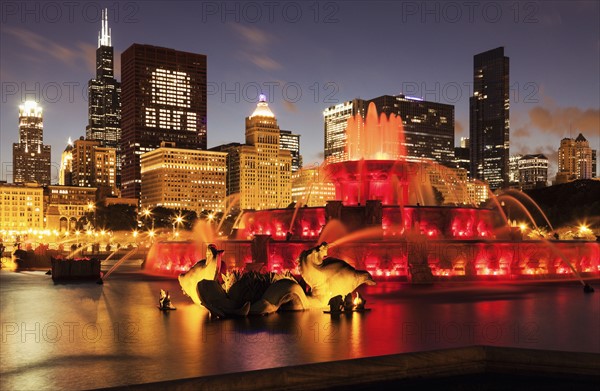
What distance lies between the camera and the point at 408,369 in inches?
483

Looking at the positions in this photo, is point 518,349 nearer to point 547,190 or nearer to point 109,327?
point 109,327

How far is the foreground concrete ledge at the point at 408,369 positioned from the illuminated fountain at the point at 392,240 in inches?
664

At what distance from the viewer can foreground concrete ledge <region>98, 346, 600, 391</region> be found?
1092cm

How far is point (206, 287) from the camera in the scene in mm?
19672

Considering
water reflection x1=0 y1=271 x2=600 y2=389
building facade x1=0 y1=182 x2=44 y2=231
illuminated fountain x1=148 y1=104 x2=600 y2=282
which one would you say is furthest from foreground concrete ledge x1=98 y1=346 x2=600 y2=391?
building facade x1=0 y1=182 x2=44 y2=231

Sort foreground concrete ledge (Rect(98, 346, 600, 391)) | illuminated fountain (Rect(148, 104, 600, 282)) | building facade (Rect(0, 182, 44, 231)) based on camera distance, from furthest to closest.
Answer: building facade (Rect(0, 182, 44, 231))
illuminated fountain (Rect(148, 104, 600, 282))
foreground concrete ledge (Rect(98, 346, 600, 391))

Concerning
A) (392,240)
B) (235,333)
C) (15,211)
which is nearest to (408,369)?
(235,333)

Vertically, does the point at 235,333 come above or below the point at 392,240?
below

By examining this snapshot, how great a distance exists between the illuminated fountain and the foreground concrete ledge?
664 inches

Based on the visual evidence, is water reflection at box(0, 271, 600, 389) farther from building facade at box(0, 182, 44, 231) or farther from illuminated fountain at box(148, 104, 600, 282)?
building facade at box(0, 182, 44, 231)

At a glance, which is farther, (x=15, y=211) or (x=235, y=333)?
(x=15, y=211)

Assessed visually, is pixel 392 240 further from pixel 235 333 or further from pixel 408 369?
pixel 408 369

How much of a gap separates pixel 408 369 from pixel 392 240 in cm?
1908

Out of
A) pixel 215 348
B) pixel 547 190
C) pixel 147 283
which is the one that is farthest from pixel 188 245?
pixel 547 190
